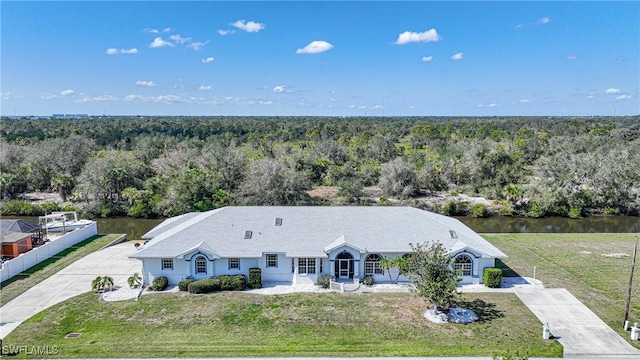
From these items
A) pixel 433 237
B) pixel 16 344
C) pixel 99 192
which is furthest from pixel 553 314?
pixel 99 192

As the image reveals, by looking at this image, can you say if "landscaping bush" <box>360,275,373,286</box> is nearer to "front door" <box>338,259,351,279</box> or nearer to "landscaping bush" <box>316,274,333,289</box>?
"front door" <box>338,259,351,279</box>

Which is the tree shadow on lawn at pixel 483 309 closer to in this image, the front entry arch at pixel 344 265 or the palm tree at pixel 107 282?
the front entry arch at pixel 344 265

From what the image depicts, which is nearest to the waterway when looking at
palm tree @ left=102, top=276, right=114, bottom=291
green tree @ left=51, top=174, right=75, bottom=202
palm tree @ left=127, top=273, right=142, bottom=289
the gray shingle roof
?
green tree @ left=51, top=174, right=75, bottom=202

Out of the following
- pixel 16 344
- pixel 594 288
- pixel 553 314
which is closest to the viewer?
pixel 16 344

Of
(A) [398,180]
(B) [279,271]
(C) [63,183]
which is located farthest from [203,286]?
(C) [63,183]

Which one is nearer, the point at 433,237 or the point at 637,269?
the point at 433,237

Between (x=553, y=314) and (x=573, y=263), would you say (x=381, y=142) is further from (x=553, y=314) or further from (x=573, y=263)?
(x=553, y=314)

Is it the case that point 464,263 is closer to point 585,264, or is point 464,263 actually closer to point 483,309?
point 483,309
